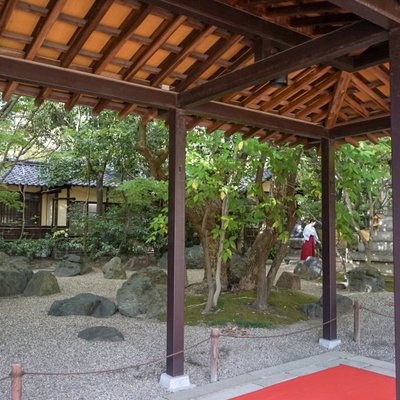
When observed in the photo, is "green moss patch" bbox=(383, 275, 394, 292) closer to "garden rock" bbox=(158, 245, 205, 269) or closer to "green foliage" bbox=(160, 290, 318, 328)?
"green foliage" bbox=(160, 290, 318, 328)

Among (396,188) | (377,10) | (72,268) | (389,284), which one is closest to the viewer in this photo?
(377,10)

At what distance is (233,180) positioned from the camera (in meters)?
8.41

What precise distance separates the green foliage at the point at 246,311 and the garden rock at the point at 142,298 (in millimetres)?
626

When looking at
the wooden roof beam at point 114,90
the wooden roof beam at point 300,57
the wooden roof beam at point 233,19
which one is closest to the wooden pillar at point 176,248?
the wooden roof beam at point 114,90

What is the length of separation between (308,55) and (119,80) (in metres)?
2.15

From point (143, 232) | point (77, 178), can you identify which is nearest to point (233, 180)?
point (143, 232)

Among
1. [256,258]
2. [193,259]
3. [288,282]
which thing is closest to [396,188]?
[256,258]

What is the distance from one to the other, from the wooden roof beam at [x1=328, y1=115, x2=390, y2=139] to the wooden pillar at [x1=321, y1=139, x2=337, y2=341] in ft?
0.58

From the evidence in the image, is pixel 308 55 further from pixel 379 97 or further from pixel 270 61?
pixel 379 97

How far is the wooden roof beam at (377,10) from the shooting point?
279 centimetres

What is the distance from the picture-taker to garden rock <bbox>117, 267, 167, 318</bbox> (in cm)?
930

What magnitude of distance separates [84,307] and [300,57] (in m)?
7.30

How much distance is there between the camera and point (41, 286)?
38.4 feet

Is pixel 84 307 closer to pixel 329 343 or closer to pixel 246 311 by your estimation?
pixel 246 311
